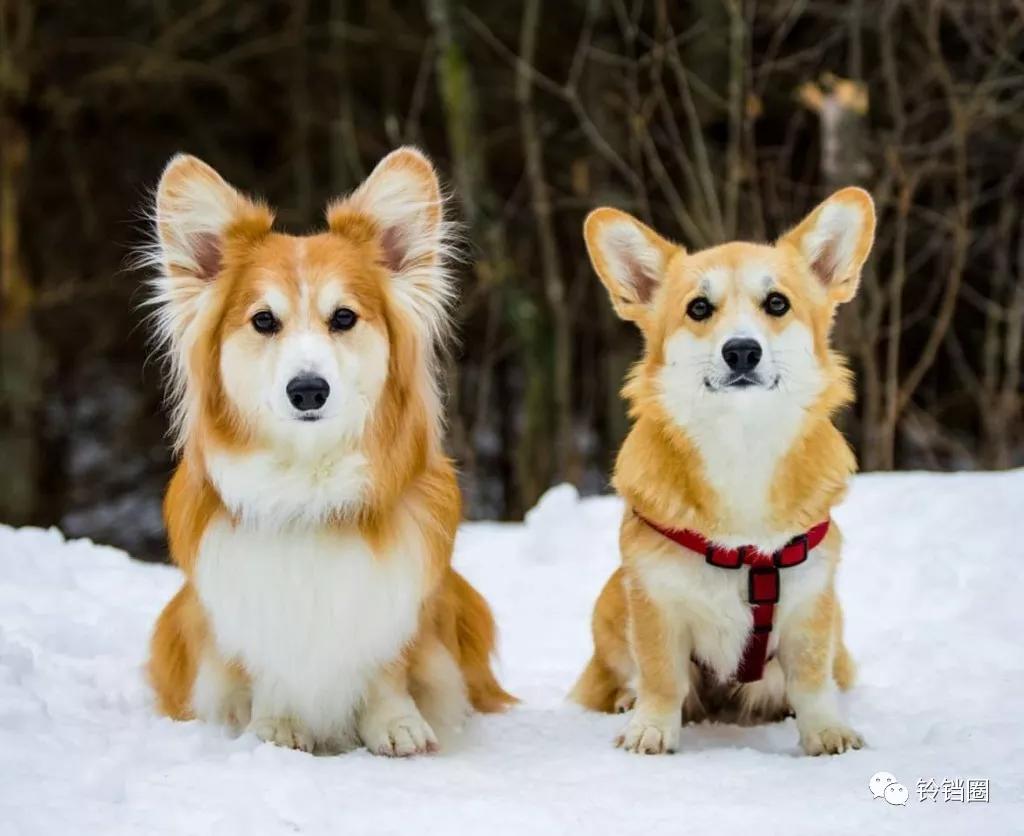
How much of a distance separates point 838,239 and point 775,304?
310 mm

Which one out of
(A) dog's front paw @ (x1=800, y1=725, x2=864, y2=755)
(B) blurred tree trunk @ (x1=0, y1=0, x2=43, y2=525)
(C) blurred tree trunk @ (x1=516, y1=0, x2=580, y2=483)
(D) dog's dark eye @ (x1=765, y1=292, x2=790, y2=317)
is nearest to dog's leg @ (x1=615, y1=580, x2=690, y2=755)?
(A) dog's front paw @ (x1=800, y1=725, x2=864, y2=755)

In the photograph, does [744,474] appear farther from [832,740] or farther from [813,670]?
[832,740]

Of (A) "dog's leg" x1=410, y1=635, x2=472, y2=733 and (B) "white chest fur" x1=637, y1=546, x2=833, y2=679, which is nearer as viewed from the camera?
(B) "white chest fur" x1=637, y1=546, x2=833, y2=679

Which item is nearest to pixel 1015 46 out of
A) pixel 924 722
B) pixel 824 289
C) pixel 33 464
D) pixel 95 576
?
pixel 824 289

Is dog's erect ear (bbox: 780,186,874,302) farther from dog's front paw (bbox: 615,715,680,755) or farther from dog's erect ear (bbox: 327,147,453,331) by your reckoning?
dog's front paw (bbox: 615,715,680,755)

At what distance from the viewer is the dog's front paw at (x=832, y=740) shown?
2508 mm

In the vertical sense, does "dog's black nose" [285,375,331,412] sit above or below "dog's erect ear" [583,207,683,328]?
below

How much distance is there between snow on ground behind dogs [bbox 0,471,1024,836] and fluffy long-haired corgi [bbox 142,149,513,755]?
0.46 ft

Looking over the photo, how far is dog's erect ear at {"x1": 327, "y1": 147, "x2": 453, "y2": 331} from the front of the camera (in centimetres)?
276

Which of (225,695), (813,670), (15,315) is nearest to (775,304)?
(813,670)

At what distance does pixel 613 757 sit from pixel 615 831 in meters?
0.48

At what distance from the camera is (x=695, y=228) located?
20.1 feet

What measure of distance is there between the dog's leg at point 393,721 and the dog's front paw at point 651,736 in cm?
43

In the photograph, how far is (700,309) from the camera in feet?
8.61
